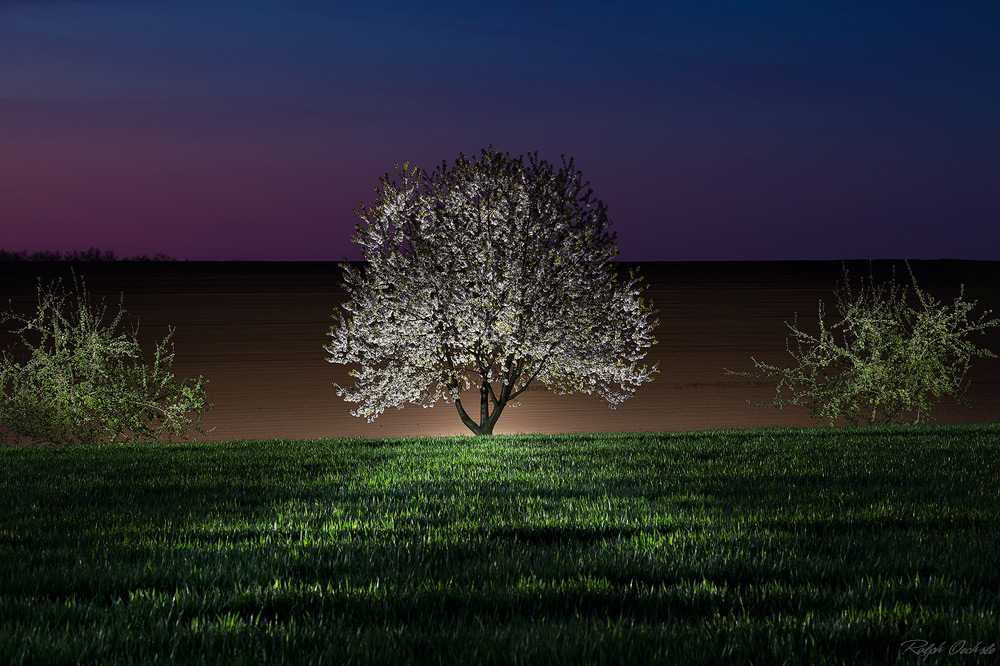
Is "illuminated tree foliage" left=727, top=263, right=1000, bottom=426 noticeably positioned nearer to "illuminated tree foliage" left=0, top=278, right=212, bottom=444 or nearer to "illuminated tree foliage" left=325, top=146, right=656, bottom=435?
"illuminated tree foliage" left=325, top=146, right=656, bottom=435

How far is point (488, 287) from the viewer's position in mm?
19688

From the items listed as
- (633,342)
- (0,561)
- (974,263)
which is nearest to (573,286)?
(633,342)

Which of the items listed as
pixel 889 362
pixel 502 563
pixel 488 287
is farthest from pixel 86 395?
pixel 889 362

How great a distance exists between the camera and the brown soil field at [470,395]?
25.6 metres

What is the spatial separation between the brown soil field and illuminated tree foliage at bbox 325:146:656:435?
3.76m

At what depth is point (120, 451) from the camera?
14.0 metres

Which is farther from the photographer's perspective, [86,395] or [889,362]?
[889,362]

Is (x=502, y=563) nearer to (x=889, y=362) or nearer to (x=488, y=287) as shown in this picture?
(x=488, y=287)

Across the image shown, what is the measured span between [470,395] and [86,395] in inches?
403

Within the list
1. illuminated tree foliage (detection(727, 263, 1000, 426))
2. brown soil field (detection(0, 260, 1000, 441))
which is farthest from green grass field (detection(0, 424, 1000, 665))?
brown soil field (detection(0, 260, 1000, 441))

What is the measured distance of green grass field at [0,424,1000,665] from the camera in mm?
4352

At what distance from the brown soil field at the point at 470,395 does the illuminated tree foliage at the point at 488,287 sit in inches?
148

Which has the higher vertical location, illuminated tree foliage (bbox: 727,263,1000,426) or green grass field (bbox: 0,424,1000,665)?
illuminated tree foliage (bbox: 727,263,1000,426)

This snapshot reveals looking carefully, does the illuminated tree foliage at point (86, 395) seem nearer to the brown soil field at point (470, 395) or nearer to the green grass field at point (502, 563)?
the brown soil field at point (470, 395)
